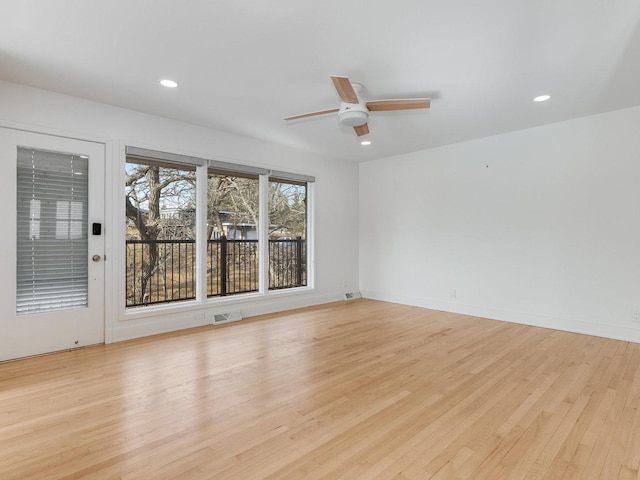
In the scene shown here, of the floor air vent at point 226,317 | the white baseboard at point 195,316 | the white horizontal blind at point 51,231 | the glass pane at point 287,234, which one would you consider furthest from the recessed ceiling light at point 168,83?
the floor air vent at point 226,317

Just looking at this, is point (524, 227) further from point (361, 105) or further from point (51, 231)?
point (51, 231)

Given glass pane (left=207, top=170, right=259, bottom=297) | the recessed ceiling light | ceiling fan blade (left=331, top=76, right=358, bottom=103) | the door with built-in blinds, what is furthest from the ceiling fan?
the door with built-in blinds

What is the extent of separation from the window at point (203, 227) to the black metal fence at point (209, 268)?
12 millimetres

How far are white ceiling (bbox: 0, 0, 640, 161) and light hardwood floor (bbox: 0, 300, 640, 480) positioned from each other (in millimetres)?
2553

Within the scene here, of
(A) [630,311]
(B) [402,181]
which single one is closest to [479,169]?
(B) [402,181]

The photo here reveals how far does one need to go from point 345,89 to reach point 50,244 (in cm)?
323

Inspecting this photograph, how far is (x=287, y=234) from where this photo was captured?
5.59 meters

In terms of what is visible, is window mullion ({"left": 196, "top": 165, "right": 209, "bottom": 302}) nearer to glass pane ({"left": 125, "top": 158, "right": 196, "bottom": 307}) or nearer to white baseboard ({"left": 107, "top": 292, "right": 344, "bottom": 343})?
glass pane ({"left": 125, "top": 158, "right": 196, "bottom": 307})

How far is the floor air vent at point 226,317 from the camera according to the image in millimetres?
4367

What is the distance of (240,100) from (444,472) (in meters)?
3.50

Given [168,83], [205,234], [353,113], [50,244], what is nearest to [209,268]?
[205,234]

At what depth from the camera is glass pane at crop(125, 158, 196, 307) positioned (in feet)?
13.2

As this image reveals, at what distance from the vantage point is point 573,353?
3.29 meters

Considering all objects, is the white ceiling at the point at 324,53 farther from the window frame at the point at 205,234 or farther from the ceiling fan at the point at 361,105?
the window frame at the point at 205,234
